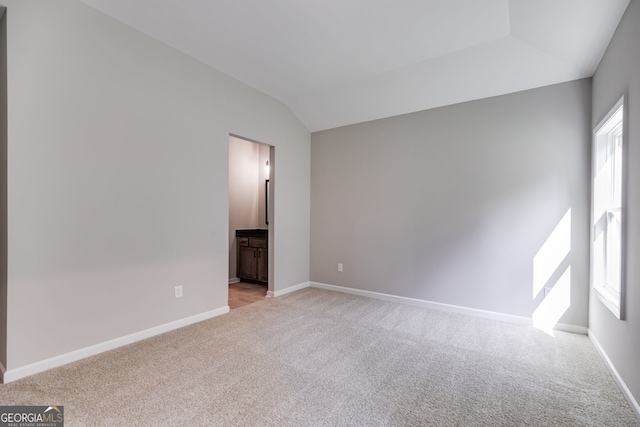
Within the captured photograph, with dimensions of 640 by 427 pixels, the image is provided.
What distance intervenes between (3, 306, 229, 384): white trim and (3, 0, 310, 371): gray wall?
37 millimetres

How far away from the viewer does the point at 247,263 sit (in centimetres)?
483

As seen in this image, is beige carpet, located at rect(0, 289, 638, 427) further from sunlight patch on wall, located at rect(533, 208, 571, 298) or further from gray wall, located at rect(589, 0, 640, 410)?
sunlight patch on wall, located at rect(533, 208, 571, 298)

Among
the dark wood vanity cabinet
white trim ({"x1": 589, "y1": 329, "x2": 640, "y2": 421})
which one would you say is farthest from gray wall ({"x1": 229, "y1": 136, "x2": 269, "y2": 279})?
white trim ({"x1": 589, "y1": 329, "x2": 640, "y2": 421})

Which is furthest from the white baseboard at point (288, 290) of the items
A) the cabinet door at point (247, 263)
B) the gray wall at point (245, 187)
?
the gray wall at point (245, 187)

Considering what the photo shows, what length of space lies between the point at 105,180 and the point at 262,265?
2.57 m

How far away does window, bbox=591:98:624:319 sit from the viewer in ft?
7.67

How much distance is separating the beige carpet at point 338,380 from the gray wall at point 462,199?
0.61 metres

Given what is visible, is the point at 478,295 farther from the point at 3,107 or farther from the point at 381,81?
the point at 3,107

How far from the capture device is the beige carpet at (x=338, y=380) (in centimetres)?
168

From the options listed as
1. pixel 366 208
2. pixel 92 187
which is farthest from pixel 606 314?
pixel 92 187

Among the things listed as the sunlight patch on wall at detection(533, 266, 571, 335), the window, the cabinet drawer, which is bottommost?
the sunlight patch on wall at detection(533, 266, 571, 335)

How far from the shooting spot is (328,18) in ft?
8.01

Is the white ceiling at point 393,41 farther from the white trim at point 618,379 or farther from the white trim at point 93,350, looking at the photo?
the white trim at point 93,350

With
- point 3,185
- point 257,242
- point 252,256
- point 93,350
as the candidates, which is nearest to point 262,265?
point 252,256
